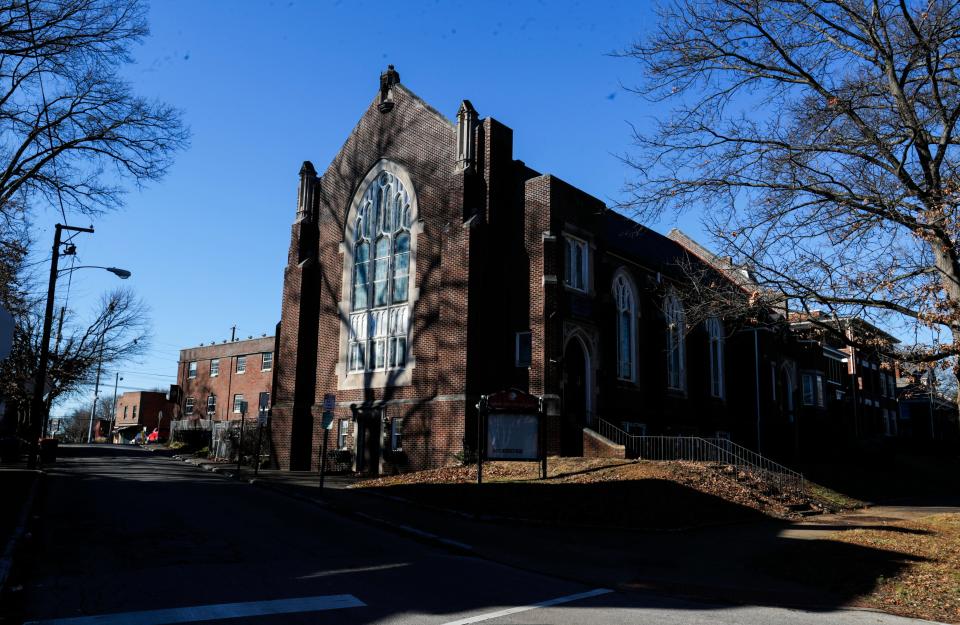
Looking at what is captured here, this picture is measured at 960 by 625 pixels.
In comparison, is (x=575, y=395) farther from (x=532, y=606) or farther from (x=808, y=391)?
(x=808, y=391)

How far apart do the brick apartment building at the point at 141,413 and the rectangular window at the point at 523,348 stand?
64.8 meters

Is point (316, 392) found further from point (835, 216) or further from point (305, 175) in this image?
point (835, 216)

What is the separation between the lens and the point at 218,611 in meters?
7.60

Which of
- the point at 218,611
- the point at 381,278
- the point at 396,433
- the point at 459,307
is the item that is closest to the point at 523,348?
the point at 459,307

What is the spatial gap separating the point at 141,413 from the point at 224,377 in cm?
3386

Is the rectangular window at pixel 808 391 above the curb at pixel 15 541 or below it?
above

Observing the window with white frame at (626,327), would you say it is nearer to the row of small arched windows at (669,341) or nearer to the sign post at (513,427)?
the row of small arched windows at (669,341)

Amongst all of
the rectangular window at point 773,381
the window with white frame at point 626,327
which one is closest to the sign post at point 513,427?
the window with white frame at point 626,327

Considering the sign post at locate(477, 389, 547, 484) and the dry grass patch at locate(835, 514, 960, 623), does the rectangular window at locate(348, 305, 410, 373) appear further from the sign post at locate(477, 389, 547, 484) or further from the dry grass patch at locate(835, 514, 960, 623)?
the dry grass patch at locate(835, 514, 960, 623)

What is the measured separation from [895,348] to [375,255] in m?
20.5

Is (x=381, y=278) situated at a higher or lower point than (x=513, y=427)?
higher

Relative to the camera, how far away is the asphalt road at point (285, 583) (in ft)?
25.3

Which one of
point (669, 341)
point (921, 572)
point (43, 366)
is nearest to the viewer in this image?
point (921, 572)

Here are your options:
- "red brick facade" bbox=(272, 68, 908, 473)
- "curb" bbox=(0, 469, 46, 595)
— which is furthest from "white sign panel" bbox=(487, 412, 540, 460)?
"curb" bbox=(0, 469, 46, 595)
